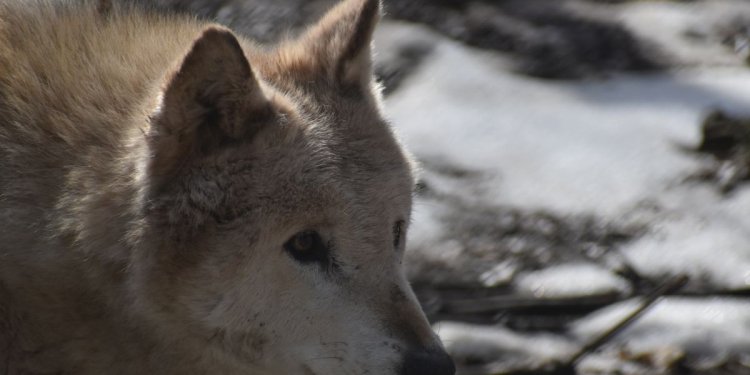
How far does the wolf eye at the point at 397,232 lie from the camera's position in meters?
3.78

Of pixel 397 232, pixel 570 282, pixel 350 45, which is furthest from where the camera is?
pixel 570 282

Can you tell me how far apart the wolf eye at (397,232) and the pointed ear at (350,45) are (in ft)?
1.62

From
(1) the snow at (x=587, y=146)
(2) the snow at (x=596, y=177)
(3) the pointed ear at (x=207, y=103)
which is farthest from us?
(1) the snow at (x=587, y=146)

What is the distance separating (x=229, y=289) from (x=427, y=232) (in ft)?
7.01

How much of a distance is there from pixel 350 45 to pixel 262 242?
80 cm

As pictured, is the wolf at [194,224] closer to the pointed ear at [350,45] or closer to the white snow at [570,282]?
the pointed ear at [350,45]

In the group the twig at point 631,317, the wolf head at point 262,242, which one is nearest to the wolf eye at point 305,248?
the wolf head at point 262,242

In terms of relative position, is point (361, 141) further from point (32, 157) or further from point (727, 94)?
point (727, 94)

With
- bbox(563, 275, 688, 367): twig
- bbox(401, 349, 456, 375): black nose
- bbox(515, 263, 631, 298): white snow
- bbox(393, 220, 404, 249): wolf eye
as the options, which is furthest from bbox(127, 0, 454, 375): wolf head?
bbox(515, 263, 631, 298): white snow

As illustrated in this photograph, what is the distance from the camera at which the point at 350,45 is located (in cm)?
396

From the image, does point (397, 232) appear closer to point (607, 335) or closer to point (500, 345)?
point (500, 345)

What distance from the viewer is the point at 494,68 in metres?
6.63

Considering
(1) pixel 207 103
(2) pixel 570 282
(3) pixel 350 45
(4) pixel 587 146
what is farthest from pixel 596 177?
(1) pixel 207 103

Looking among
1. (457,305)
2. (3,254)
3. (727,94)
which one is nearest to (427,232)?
(457,305)
